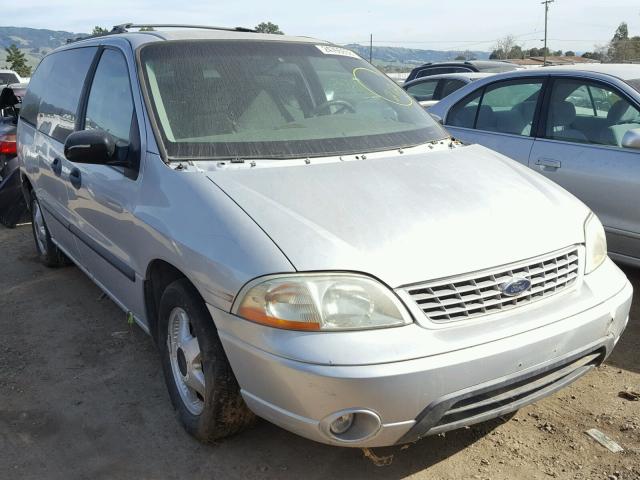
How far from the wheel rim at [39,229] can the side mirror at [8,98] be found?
2.18 meters

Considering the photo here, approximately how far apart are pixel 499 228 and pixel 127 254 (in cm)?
176

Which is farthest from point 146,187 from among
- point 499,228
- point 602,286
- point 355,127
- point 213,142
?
point 602,286

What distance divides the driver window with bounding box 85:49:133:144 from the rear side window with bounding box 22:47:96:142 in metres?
0.28

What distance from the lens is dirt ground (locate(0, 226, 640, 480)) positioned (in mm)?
2639

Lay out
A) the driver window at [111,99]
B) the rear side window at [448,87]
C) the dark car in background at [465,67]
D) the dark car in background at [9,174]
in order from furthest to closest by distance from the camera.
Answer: the dark car in background at [465,67]
the rear side window at [448,87]
the dark car in background at [9,174]
the driver window at [111,99]

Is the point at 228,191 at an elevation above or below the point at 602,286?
above

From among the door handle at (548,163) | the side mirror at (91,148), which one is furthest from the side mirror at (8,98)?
the door handle at (548,163)

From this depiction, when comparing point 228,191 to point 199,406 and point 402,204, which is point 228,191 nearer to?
point 402,204

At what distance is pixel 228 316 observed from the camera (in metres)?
2.33

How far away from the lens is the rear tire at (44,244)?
5156 mm

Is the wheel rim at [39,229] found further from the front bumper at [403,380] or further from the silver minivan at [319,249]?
the front bumper at [403,380]

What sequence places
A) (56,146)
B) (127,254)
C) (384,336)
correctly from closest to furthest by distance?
(384,336), (127,254), (56,146)

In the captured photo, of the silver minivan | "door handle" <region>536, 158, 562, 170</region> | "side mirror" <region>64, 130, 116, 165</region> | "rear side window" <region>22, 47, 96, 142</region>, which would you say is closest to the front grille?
the silver minivan

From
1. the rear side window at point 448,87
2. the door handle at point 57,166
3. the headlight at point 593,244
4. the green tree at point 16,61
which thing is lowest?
the green tree at point 16,61
